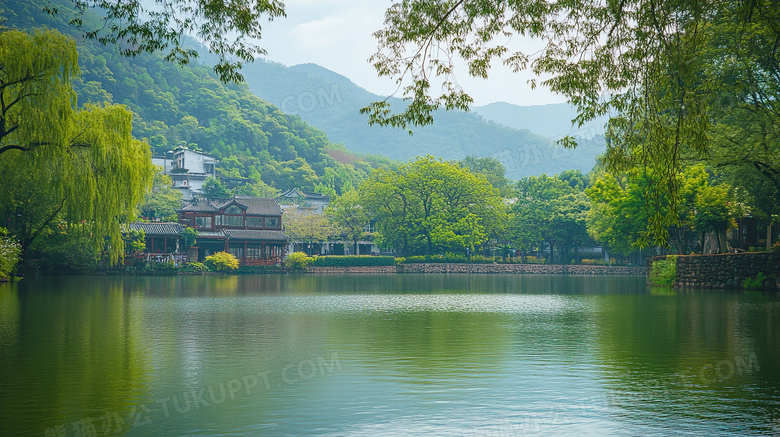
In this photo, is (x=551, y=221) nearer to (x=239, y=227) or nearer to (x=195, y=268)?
(x=239, y=227)

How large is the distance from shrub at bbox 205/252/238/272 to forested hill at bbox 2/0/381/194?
4819 cm

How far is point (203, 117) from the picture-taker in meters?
123

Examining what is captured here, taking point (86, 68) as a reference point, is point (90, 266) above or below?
below

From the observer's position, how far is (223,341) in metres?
12.7

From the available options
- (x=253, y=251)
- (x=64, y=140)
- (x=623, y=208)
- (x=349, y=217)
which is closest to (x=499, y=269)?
(x=349, y=217)

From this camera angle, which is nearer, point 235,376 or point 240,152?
point 235,376

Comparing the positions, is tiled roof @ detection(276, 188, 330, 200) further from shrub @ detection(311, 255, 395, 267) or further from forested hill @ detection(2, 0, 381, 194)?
shrub @ detection(311, 255, 395, 267)

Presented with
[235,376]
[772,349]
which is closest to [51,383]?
[235,376]

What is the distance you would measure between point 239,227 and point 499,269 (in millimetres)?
25414

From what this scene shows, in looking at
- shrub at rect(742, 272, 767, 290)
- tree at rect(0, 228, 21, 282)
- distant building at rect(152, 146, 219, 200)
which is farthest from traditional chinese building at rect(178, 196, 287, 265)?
shrub at rect(742, 272, 767, 290)

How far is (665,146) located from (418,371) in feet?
15.0

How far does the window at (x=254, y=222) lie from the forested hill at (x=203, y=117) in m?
34.8

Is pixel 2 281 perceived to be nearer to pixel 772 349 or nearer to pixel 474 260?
pixel 772 349

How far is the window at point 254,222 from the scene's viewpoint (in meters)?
→ 68.0
